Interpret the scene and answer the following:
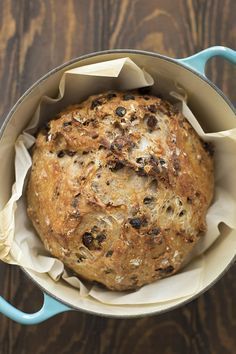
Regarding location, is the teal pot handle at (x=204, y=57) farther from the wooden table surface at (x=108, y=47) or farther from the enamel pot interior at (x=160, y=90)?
the wooden table surface at (x=108, y=47)

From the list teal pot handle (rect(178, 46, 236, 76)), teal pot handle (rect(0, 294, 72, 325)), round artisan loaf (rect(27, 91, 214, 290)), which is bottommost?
teal pot handle (rect(0, 294, 72, 325))

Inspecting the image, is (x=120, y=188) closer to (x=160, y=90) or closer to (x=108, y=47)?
(x=160, y=90)

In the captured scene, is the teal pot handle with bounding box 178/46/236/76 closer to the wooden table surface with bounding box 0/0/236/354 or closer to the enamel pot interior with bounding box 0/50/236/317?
the enamel pot interior with bounding box 0/50/236/317

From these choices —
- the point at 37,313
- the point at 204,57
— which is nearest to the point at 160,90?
the point at 204,57

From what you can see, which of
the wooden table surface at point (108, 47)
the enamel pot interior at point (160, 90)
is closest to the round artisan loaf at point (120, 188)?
the enamel pot interior at point (160, 90)

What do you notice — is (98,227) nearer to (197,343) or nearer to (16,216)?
(16,216)

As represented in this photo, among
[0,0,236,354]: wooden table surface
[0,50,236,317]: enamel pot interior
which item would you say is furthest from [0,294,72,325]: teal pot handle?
[0,0,236,354]: wooden table surface
